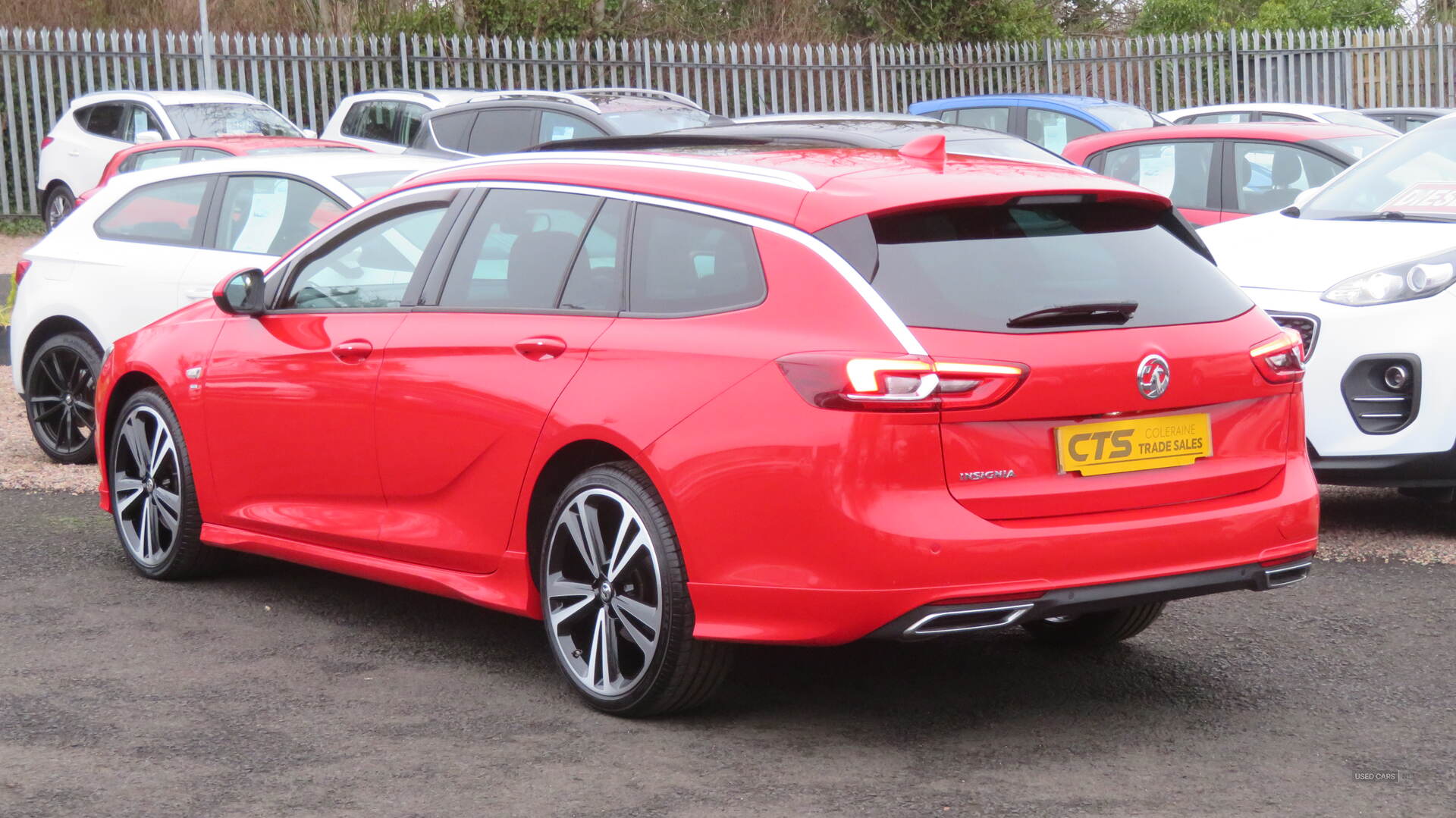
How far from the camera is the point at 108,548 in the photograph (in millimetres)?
7270

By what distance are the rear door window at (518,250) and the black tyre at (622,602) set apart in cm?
66

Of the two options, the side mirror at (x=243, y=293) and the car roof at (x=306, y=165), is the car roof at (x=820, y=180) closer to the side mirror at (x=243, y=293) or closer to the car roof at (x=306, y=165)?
the side mirror at (x=243, y=293)

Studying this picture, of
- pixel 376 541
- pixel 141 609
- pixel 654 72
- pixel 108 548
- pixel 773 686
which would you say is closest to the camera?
pixel 773 686

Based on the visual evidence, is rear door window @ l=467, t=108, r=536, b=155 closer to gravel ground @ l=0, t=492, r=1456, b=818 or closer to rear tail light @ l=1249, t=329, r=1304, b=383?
gravel ground @ l=0, t=492, r=1456, b=818

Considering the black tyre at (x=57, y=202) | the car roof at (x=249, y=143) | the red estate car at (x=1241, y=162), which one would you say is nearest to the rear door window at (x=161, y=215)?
the car roof at (x=249, y=143)

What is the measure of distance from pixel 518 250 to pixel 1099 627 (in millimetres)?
2178

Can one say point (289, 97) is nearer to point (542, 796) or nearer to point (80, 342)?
point (80, 342)

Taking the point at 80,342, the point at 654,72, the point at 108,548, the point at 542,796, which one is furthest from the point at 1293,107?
the point at 542,796

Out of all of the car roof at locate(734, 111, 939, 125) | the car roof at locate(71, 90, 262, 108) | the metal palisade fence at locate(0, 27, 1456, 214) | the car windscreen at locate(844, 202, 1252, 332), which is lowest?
the car windscreen at locate(844, 202, 1252, 332)

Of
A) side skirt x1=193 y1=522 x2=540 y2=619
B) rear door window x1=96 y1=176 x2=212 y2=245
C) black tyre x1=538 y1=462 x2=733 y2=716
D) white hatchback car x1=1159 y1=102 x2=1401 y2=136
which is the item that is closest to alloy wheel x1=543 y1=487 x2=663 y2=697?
black tyre x1=538 y1=462 x2=733 y2=716

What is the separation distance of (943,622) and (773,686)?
108 centimetres

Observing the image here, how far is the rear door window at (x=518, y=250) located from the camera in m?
5.11

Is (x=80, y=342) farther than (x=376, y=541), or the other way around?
(x=80, y=342)

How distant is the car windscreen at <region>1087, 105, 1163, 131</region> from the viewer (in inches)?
646
